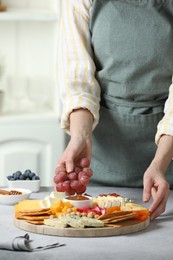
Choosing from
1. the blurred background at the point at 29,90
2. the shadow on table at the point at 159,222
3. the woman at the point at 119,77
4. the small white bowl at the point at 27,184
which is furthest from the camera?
the blurred background at the point at 29,90

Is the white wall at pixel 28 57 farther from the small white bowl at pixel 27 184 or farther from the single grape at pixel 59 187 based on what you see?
the single grape at pixel 59 187

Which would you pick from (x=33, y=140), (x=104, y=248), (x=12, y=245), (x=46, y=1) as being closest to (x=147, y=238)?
(x=104, y=248)

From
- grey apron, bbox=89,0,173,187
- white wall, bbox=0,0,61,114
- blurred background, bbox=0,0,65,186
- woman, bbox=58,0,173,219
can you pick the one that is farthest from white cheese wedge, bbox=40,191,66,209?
white wall, bbox=0,0,61,114

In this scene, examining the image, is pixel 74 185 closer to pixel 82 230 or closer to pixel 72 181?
pixel 72 181

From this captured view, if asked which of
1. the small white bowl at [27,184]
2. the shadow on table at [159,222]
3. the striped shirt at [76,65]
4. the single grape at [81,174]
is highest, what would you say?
the striped shirt at [76,65]

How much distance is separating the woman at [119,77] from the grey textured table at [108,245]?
508 mm

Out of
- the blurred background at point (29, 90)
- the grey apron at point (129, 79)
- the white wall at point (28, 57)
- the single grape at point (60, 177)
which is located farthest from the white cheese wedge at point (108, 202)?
the white wall at point (28, 57)

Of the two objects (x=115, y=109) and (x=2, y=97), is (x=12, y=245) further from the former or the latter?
(x=2, y=97)

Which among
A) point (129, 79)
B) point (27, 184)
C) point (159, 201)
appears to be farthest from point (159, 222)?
point (129, 79)

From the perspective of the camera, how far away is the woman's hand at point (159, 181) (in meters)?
1.91

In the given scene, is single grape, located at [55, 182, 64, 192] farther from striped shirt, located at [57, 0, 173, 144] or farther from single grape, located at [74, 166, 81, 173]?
striped shirt, located at [57, 0, 173, 144]

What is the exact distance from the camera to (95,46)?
7.95 ft

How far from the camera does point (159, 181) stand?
1.97 m

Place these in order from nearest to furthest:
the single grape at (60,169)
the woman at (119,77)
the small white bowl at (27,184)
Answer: the single grape at (60,169)
the small white bowl at (27,184)
the woman at (119,77)
